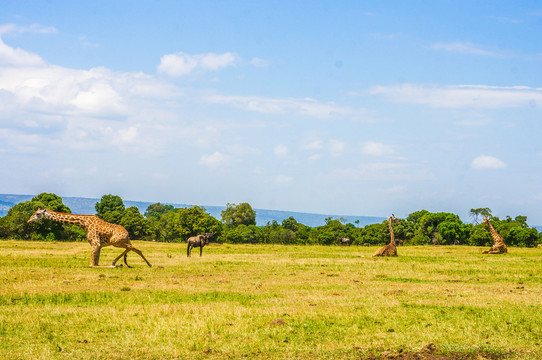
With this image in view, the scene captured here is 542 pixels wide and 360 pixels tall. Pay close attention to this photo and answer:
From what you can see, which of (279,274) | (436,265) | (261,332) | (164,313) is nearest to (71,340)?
(164,313)

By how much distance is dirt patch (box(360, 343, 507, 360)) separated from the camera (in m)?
11.0

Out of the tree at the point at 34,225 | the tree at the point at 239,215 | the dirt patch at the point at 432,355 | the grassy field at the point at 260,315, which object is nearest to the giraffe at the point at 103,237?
the grassy field at the point at 260,315

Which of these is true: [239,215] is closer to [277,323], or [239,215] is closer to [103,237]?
[103,237]

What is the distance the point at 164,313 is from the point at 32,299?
482cm

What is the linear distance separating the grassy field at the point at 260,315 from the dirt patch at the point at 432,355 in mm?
121

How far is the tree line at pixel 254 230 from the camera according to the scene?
6799cm

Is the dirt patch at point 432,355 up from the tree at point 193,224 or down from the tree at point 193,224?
down

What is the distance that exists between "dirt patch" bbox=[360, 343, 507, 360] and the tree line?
191 feet

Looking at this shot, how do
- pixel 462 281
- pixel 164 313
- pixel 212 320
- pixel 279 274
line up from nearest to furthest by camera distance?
pixel 212 320
pixel 164 313
pixel 462 281
pixel 279 274

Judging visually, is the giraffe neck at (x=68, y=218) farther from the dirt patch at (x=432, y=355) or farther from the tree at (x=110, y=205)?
the tree at (x=110, y=205)

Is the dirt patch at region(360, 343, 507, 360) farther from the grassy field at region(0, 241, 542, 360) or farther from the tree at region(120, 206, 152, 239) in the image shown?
the tree at region(120, 206, 152, 239)

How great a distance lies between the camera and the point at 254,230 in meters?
92.8

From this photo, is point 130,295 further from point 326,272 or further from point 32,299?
point 326,272

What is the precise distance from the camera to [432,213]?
9050 centimetres
